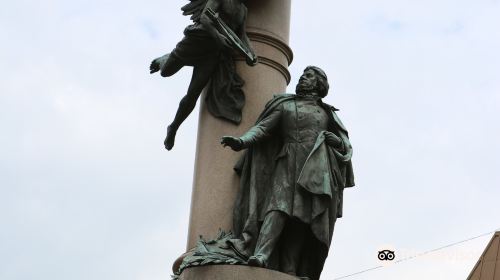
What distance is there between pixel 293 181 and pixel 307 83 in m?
1.08

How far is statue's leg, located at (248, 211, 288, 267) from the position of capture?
8.24 m

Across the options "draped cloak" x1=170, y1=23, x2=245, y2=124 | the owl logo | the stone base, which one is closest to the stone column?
"draped cloak" x1=170, y1=23, x2=245, y2=124

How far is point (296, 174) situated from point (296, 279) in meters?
0.95

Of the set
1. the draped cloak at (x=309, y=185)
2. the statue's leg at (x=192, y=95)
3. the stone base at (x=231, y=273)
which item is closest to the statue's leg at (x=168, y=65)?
the statue's leg at (x=192, y=95)

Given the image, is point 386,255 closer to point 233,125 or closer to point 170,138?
point 170,138

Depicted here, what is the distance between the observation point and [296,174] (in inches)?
339

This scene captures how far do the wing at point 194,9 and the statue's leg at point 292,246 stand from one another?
7.76ft

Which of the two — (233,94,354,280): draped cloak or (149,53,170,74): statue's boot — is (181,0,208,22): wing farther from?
(233,94,354,280): draped cloak

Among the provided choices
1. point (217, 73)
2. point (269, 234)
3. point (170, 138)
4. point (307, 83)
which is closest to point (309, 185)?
point (269, 234)

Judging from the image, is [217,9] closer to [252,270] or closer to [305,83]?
[305,83]

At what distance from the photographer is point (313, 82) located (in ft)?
30.0

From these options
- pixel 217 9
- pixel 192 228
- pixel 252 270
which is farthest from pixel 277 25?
pixel 252 270

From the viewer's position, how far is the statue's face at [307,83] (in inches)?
359

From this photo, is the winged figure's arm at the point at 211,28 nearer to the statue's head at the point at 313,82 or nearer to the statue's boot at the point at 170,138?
the statue's head at the point at 313,82
